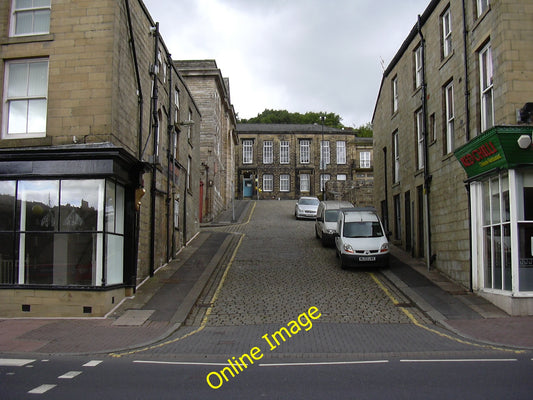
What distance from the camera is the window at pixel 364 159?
208ft

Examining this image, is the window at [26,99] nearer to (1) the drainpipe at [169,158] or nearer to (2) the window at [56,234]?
(2) the window at [56,234]

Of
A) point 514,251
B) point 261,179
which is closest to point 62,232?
point 514,251

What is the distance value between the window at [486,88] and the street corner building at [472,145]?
27 mm

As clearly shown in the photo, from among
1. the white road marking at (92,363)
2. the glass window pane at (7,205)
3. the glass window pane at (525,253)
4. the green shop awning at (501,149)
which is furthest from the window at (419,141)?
the white road marking at (92,363)

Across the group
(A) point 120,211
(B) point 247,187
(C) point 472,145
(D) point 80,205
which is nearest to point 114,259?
(A) point 120,211

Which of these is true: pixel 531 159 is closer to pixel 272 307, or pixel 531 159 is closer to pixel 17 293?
pixel 272 307

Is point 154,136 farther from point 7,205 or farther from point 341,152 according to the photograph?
point 341,152

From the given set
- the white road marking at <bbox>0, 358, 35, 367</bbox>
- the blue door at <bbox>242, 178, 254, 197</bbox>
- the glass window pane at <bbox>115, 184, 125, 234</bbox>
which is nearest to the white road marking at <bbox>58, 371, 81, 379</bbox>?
the white road marking at <bbox>0, 358, 35, 367</bbox>

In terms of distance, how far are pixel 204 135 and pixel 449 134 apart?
2241 centimetres

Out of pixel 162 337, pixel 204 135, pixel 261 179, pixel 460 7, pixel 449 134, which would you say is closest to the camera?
pixel 162 337

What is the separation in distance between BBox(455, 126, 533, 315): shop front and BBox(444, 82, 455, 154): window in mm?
2677

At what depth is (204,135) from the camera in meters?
35.8

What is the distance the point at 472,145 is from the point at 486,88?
172cm

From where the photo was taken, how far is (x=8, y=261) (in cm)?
1230
